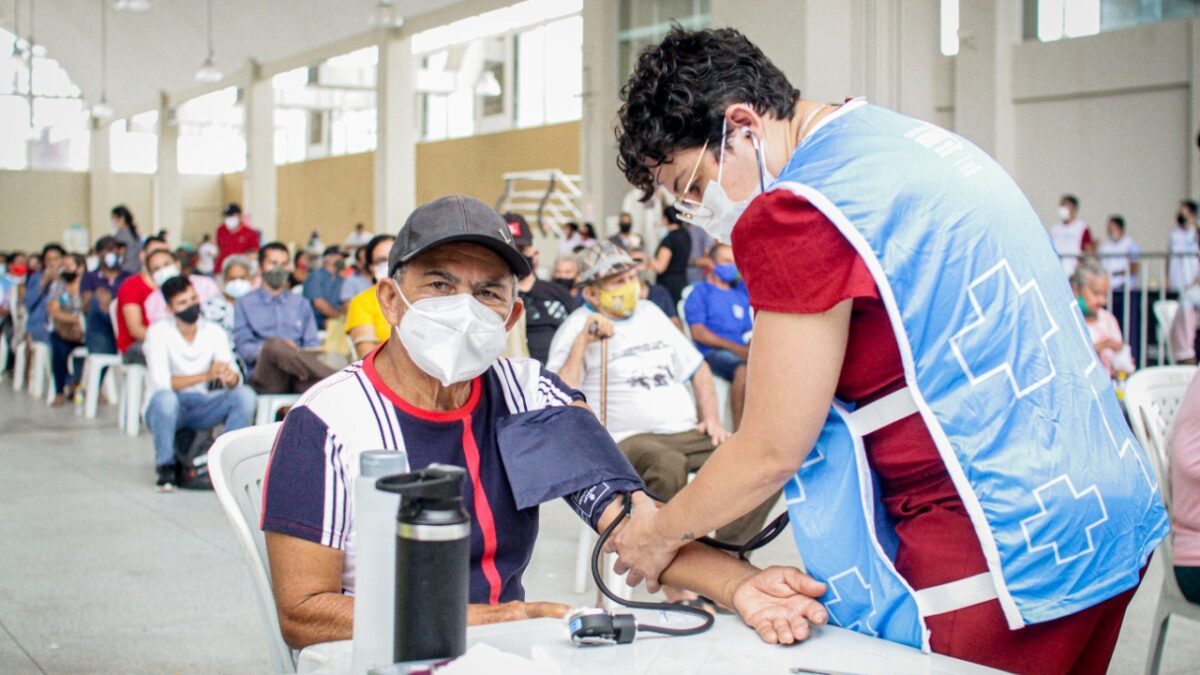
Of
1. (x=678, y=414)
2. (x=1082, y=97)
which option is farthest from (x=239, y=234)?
(x=678, y=414)

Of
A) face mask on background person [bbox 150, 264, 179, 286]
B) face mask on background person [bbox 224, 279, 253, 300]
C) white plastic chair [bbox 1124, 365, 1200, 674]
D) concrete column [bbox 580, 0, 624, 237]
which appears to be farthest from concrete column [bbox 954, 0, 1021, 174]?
white plastic chair [bbox 1124, 365, 1200, 674]

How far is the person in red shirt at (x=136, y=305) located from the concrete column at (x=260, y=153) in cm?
1183

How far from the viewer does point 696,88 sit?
157 centimetres

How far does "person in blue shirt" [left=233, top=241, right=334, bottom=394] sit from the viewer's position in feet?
22.0

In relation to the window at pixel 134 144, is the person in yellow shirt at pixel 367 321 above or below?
below

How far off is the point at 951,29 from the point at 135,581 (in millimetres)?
10647

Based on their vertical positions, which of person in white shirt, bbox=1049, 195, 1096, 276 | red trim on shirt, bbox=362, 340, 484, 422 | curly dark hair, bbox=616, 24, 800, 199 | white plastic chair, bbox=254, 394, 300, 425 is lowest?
white plastic chair, bbox=254, 394, 300, 425

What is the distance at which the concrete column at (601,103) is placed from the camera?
45.5ft

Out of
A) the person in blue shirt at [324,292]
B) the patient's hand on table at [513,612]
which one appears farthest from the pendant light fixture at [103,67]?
the patient's hand on table at [513,612]

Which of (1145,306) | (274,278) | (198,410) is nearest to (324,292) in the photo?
(274,278)

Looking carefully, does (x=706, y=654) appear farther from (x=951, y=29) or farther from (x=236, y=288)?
(x=951, y=29)

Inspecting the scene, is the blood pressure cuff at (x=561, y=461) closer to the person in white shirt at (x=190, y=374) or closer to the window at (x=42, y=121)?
the person in white shirt at (x=190, y=374)

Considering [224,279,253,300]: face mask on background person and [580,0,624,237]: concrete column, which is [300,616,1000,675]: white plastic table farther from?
[580,0,624,237]: concrete column

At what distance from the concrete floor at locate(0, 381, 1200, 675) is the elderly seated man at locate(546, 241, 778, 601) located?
0.50 m
